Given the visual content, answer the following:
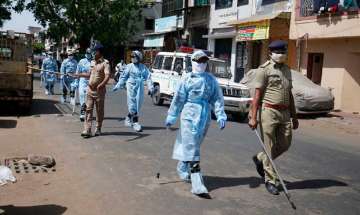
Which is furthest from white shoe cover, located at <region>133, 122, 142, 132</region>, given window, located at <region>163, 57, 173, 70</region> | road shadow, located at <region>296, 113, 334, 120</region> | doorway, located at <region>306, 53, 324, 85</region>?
doorway, located at <region>306, 53, 324, 85</region>

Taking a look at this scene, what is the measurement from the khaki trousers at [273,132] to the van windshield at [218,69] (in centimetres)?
967

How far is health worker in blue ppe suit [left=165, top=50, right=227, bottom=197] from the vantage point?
6207 millimetres

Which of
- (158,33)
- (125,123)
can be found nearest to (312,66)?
(125,123)

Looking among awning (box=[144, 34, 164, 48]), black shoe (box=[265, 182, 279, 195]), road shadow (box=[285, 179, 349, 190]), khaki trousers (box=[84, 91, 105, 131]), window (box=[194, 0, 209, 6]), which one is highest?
window (box=[194, 0, 209, 6])

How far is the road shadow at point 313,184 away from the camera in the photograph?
21.8 ft

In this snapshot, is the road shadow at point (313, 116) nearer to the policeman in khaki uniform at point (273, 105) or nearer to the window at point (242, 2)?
the policeman in khaki uniform at point (273, 105)

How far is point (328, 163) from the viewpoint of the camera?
8602 mm

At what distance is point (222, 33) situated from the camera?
29.0 m

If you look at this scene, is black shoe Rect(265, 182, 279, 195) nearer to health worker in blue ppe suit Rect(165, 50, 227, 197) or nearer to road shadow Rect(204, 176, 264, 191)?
road shadow Rect(204, 176, 264, 191)

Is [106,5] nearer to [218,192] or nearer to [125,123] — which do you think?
[125,123]

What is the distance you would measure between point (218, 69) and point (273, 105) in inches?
390

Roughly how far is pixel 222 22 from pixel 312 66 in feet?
28.2

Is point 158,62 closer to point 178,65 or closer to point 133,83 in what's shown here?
point 178,65

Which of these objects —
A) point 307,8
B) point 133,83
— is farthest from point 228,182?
point 307,8
